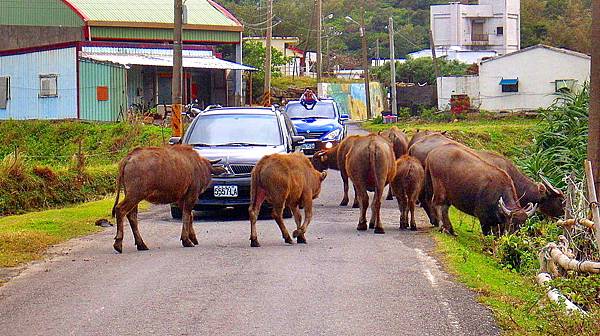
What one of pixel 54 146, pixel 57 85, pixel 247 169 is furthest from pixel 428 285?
pixel 57 85

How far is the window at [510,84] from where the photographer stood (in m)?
55.9

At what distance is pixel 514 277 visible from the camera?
1195cm

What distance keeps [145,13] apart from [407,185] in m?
34.9

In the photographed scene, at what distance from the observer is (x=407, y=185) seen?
15672mm

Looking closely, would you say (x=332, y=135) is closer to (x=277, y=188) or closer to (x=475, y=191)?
(x=475, y=191)

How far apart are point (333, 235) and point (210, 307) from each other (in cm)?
555

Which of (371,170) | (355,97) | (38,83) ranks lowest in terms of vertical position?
(371,170)

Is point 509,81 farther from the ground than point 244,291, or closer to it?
farther from the ground

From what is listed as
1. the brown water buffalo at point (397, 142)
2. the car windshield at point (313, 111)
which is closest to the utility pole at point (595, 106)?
the brown water buffalo at point (397, 142)

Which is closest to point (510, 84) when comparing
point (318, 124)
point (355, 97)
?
point (355, 97)

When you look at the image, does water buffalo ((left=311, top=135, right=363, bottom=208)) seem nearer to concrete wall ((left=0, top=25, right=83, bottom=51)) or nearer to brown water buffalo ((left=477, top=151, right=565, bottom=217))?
brown water buffalo ((left=477, top=151, right=565, bottom=217))

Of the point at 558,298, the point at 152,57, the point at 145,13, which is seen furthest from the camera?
the point at 145,13

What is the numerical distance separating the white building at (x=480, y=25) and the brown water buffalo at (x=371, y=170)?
65.8 meters

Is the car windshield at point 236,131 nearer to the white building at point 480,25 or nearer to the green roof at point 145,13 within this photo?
the green roof at point 145,13
